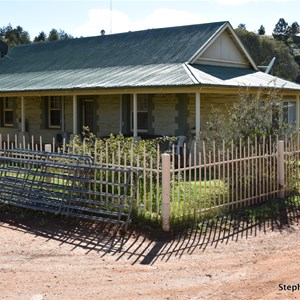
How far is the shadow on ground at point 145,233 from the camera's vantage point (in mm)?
6848

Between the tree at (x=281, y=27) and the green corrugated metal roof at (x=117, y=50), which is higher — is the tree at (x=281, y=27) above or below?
above

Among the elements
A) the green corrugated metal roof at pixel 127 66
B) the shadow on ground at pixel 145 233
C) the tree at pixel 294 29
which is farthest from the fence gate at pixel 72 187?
the tree at pixel 294 29

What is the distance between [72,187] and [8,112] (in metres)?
16.4

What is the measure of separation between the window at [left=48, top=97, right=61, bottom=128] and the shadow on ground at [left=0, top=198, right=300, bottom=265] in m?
12.9

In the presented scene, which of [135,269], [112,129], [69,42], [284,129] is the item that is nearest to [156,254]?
[135,269]

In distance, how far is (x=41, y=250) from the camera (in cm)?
691

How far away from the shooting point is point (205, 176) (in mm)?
8414

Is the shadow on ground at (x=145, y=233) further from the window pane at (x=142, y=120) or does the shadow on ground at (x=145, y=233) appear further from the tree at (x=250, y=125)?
the window pane at (x=142, y=120)

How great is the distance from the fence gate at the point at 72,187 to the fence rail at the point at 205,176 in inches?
9.3

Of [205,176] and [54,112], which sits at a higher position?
[54,112]

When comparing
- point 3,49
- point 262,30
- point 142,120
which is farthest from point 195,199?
point 262,30

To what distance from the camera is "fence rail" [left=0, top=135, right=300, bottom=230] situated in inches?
314

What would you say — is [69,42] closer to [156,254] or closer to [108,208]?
[108,208]

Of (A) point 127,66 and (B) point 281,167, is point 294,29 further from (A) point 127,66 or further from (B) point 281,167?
(B) point 281,167
